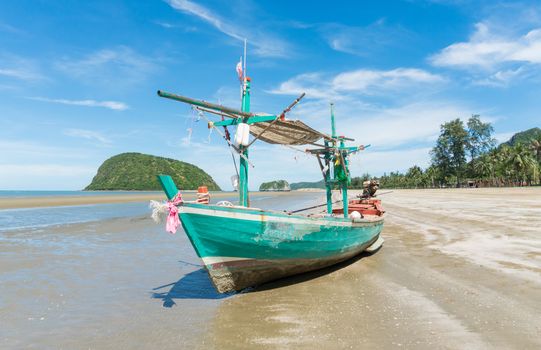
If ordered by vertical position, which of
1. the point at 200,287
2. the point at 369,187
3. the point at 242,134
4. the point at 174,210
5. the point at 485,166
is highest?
the point at 485,166

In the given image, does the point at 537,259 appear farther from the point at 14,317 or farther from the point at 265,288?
the point at 14,317

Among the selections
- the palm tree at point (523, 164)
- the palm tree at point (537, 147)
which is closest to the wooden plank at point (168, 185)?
the palm tree at point (523, 164)

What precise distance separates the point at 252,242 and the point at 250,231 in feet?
0.85

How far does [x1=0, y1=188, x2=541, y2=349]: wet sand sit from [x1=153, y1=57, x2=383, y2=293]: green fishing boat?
0.55 m

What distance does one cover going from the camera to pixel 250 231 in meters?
6.34

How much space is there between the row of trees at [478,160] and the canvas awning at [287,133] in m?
71.4

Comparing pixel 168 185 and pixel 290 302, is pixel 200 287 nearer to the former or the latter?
pixel 290 302

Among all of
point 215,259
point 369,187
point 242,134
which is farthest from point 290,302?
point 369,187

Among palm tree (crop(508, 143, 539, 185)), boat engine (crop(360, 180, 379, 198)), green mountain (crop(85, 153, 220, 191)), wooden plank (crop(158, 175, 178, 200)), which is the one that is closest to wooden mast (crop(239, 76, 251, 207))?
wooden plank (crop(158, 175, 178, 200))

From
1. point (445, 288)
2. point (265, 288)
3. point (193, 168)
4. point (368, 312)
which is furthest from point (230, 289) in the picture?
point (193, 168)

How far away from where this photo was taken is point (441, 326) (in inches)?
197

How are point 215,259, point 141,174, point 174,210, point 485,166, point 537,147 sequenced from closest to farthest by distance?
point 174,210 → point 215,259 → point 537,147 → point 485,166 → point 141,174

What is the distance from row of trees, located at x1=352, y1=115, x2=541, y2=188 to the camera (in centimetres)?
6488

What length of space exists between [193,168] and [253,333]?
652 ft
